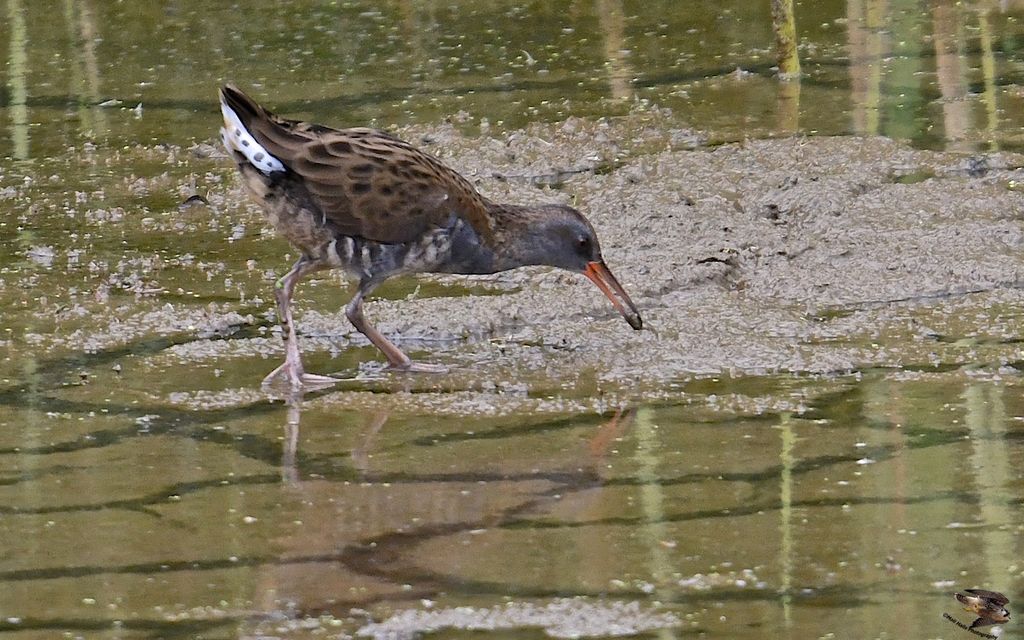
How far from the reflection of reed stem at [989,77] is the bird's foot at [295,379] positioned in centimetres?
386

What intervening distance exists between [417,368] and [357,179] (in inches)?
32.7

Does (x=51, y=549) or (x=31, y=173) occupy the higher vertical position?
(x=31, y=173)

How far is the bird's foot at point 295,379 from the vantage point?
6.27 metres

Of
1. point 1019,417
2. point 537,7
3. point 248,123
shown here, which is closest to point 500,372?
point 248,123

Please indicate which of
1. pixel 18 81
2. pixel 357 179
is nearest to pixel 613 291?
pixel 357 179

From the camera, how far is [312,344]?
6965 mm

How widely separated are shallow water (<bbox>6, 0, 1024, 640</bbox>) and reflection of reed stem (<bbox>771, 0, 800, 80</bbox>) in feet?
0.54

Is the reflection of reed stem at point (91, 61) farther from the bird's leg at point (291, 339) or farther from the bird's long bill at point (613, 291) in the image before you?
the bird's long bill at point (613, 291)

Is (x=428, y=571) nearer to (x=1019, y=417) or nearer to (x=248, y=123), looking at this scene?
(x=1019, y=417)

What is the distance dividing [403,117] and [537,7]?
2.89m

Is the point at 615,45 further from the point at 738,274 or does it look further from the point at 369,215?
the point at 369,215

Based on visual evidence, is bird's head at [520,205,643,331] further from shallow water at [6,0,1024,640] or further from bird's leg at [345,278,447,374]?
bird's leg at [345,278,447,374]

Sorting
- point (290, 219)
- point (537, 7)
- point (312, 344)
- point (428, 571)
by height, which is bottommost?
point (428, 571)

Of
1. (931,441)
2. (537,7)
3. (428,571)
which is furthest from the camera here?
(537,7)
